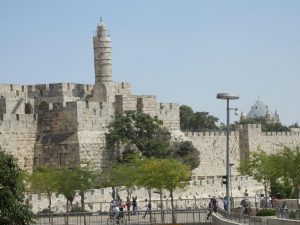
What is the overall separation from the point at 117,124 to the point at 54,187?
8.50 meters

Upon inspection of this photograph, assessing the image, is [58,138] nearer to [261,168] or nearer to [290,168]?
[261,168]

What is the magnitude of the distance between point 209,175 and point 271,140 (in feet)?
24.9

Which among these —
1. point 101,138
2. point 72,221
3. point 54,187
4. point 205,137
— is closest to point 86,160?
point 101,138

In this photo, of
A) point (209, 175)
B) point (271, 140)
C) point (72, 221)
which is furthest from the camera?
point (271, 140)

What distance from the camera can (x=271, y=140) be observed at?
64.7 meters

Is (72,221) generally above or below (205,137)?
below

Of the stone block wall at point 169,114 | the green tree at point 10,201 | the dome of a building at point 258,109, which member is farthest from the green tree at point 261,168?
the dome of a building at point 258,109

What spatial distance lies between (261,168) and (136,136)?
6.38 metres

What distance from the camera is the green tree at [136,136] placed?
2008 inches

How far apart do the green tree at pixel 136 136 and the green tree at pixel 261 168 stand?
3.58m

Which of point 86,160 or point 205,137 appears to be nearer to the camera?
point 86,160

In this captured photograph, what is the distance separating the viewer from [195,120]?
81562mm

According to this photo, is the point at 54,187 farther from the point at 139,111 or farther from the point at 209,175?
the point at 209,175

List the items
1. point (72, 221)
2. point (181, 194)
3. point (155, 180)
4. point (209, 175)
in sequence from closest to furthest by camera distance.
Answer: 1. point (72, 221)
2. point (155, 180)
3. point (181, 194)
4. point (209, 175)
